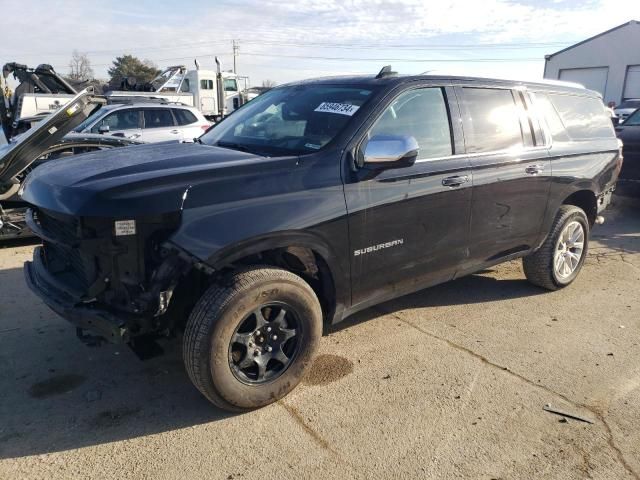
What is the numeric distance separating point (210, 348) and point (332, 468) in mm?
885

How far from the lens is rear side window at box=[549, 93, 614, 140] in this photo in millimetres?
4961

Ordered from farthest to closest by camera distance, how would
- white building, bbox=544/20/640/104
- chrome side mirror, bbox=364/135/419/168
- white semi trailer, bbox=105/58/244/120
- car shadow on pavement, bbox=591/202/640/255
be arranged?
white building, bbox=544/20/640/104 < white semi trailer, bbox=105/58/244/120 < car shadow on pavement, bbox=591/202/640/255 < chrome side mirror, bbox=364/135/419/168

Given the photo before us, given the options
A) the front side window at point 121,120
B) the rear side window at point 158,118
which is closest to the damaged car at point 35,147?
the front side window at point 121,120

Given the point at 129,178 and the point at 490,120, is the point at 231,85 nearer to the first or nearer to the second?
the point at 490,120

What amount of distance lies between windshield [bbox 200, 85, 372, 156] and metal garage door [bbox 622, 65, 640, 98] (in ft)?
128

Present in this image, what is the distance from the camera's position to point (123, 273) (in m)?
2.76

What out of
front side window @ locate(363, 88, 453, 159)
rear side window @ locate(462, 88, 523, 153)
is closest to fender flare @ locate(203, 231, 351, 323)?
front side window @ locate(363, 88, 453, 159)

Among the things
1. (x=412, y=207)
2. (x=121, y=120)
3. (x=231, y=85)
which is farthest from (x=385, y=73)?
(x=231, y=85)

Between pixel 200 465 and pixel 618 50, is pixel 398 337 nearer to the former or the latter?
pixel 200 465

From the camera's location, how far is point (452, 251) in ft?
13.1

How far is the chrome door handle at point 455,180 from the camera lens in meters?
3.79

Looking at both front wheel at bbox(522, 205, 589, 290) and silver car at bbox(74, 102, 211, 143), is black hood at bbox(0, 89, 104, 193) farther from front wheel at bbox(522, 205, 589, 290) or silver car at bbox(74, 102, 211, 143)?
front wheel at bbox(522, 205, 589, 290)

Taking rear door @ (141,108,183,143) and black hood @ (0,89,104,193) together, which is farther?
rear door @ (141,108,183,143)

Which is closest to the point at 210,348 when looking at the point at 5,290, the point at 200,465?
the point at 200,465
